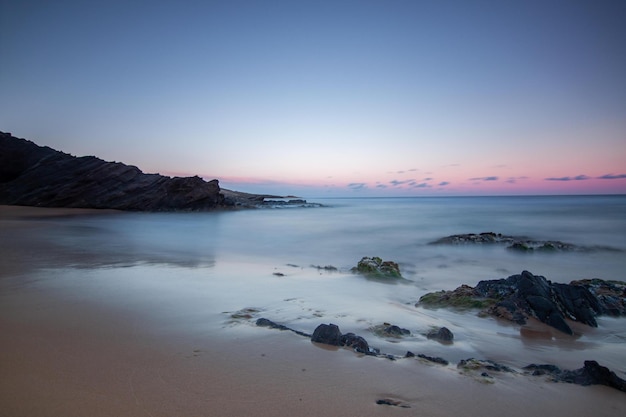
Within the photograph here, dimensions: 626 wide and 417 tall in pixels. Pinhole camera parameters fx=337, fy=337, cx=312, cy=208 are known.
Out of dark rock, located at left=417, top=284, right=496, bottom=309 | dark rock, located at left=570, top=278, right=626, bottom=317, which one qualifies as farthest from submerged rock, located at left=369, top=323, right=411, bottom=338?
dark rock, located at left=570, top=278, right=626, bottom=317

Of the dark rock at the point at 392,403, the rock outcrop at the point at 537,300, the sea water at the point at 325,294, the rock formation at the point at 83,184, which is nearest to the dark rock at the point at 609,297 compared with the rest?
the rock outcrop at the point at 537,300

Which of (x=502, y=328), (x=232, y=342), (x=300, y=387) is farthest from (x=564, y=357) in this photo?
(x=232, y=342)

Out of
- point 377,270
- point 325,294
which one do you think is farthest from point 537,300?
point 377,270

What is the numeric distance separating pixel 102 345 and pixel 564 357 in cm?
460

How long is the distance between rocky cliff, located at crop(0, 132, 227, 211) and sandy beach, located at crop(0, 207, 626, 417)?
107ft

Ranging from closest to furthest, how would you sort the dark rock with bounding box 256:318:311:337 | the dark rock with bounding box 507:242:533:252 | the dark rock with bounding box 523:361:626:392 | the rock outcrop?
the dark rock with bounding box 523:361:626:392 → the dark rock with bounding box 256:318:311:337 → the rock outcrop → the dark rock with bounding box 507:242:533:252

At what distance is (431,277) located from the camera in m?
8.74

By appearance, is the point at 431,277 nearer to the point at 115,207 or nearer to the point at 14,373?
the point at 14,373

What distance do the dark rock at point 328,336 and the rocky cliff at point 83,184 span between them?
33.3 m

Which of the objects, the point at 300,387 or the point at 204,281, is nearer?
the point at 300,387

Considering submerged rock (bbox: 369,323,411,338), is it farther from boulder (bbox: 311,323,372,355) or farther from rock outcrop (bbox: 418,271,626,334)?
rock outcrop (bbox: 418,271,626,334)

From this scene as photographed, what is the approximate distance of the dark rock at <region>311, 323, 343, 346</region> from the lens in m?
3.23

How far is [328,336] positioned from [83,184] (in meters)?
35.8

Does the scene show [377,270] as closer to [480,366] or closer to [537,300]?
[537,300]
